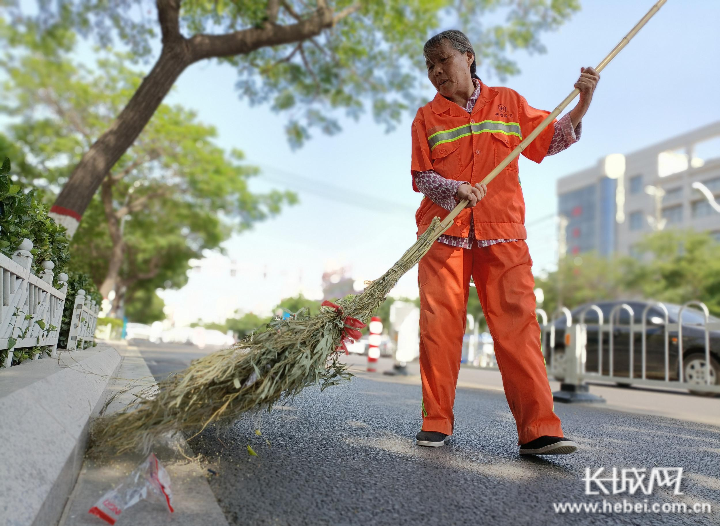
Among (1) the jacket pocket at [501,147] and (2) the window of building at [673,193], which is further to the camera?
(2) the window of building at [673,193]

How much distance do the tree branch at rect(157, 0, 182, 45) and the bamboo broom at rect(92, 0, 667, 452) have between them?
23.1ft

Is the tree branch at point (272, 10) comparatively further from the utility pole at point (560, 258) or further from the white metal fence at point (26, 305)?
the utility pole at point (560, 258)

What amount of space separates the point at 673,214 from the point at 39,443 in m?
59.4

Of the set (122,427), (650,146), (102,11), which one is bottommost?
(122,427)

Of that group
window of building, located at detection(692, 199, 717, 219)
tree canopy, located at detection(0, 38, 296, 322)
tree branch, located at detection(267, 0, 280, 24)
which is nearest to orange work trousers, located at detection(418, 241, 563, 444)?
tree branch, located at detection(267, 0, 280, 24)

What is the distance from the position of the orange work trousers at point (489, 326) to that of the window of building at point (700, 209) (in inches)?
2141

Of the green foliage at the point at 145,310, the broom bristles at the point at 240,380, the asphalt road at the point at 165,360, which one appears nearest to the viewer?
the broom bristles at the point at 240,380

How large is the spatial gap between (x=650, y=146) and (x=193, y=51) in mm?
61266

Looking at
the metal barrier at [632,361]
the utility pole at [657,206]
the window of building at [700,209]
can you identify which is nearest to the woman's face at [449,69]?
the metal barrier at [632,361]

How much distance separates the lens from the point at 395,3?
11.9 metres

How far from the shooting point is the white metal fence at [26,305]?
107 inches

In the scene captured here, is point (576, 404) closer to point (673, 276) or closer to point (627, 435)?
point (627, 435)

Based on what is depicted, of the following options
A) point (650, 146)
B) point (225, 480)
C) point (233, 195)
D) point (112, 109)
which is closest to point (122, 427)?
point (225, 480)

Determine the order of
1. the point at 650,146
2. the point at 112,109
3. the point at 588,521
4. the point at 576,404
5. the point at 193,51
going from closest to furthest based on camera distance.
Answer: the point at 588,521 → the point at 576,404 → the point at 193,51 → the point at 112,109 → the point at 650,146
